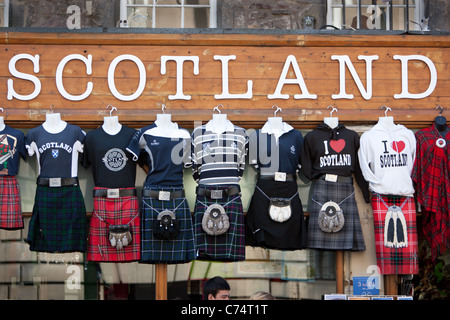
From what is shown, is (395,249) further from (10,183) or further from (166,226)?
(10,183)

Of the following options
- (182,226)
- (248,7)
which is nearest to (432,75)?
(248,7)

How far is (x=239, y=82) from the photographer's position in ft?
25.9

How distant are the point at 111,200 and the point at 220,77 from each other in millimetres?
1610

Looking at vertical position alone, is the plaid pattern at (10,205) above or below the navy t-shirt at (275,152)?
below

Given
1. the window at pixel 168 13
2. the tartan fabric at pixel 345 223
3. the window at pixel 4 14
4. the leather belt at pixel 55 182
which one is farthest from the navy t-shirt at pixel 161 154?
the window at pixel 4 14

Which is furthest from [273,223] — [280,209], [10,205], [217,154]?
[10,205]

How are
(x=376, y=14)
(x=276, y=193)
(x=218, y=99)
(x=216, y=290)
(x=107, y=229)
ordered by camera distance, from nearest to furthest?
(x=216, y=290), (x=107, y=229), (x=276, y=193), (x=218, y=99), (x=376, y=14)

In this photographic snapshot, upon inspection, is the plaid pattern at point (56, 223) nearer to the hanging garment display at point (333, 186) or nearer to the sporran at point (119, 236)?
the sporran at point (119, 236)

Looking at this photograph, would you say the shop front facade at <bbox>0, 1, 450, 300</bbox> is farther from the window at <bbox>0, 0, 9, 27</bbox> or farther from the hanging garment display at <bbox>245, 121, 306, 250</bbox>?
the window at <bbox>0, 0, 9, 27</bbox>

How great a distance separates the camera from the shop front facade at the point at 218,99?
25.5 ft

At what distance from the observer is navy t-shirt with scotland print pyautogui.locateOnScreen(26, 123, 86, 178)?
7.45 m

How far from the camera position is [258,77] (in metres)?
7.91

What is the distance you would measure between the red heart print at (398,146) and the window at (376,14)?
1.46m

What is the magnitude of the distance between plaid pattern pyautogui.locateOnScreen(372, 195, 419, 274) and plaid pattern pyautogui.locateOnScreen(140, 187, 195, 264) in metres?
1.77
